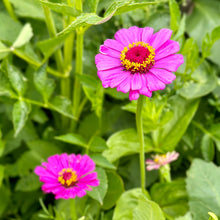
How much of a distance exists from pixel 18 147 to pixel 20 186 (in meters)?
0.14

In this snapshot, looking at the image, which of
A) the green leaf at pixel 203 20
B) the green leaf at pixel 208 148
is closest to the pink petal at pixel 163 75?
the green leaf at pixel 208 148

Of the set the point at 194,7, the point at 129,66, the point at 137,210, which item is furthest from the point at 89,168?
the point at 194,7

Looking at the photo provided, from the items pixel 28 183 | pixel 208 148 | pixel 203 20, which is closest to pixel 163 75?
pixel 208 148

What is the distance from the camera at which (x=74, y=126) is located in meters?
0.89

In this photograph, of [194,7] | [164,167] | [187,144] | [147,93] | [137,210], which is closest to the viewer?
[147,93]

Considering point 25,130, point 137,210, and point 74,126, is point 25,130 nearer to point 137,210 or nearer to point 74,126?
point 74,126

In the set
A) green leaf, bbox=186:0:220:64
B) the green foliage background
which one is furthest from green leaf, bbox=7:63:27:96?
green leaf, bbox=186:0:220:64

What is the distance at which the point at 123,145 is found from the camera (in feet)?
2.57

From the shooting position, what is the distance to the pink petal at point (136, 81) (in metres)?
0.47

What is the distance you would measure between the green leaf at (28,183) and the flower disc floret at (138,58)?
0.43 metres

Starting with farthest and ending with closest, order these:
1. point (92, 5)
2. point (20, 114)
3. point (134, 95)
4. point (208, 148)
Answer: point (208, 148) → point (20, 114) → point (92, 5) → point (134, 95)

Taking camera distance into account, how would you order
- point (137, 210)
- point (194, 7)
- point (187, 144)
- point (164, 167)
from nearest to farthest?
point (137, 210) < point (164, 167) < point (187, 144) < point (194, 7)

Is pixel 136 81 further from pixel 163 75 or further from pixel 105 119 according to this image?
pixel 105 119

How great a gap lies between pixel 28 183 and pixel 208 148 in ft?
1.35
